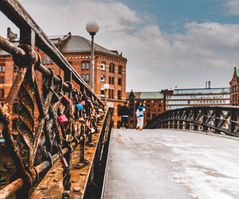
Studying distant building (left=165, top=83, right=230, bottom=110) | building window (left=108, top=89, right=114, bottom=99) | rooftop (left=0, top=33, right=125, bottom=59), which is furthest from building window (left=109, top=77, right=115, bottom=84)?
distant building (left=165, top=83, right=230, bottom=110)

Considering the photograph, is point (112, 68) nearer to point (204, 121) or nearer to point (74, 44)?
point (74, 44)

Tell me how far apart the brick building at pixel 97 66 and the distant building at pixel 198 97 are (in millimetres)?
89901

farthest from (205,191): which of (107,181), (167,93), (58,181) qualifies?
(167,93)

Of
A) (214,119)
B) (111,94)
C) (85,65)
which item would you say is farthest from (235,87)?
(214,119)

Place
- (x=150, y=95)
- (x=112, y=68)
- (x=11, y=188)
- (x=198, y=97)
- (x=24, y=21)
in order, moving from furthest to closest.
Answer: (x=198, y=97)
(x=150, y=95)
(x=112, y=68)
(x=24, y=21)
(x=11, y=188)

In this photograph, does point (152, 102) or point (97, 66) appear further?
point (152, 102)

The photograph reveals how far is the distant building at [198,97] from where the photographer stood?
14725 centimetres

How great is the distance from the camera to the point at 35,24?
165 centimetres

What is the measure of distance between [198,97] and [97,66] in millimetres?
110412

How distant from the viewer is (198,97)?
154 metres

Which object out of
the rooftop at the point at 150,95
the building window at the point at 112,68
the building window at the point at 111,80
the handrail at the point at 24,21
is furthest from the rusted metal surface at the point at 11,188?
the rooftop at the point at 150,95

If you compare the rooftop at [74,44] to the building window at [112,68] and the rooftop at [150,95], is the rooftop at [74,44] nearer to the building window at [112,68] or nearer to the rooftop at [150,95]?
the building window at [112,68]

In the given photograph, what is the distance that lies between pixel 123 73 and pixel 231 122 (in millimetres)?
48889

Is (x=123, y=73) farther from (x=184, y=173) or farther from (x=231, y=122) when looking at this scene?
(x=184, y=173)
